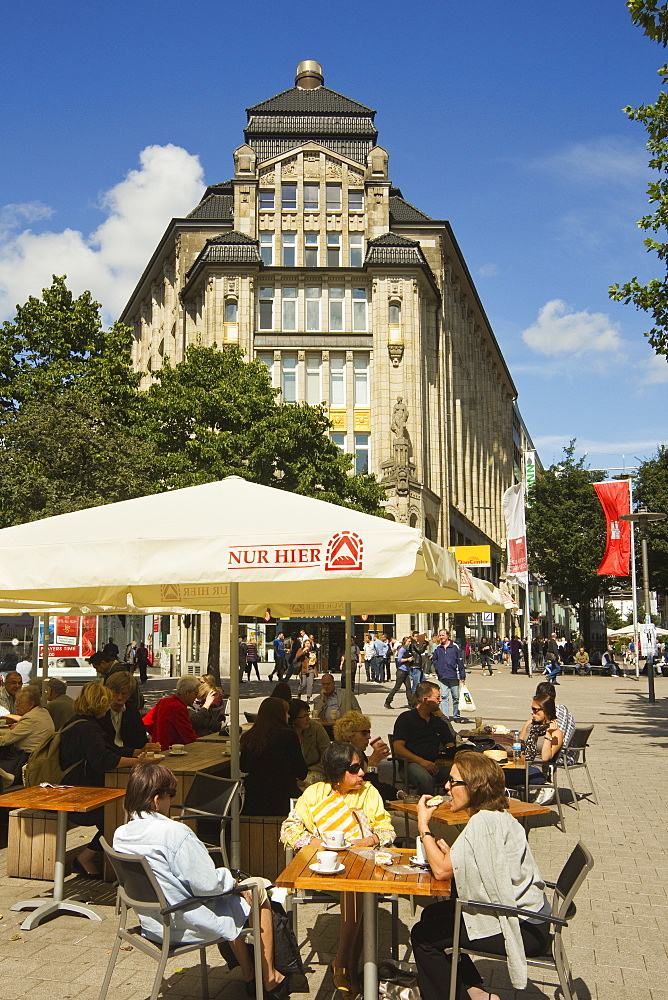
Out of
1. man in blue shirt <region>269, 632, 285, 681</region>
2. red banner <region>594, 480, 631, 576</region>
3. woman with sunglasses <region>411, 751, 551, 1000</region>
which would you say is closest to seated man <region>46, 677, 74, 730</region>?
woman with sunglasses <region>411, 751, 551, 1000</region>

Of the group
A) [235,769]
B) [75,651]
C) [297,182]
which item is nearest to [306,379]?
[297,182]

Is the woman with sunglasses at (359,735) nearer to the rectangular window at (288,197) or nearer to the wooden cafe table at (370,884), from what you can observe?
the wooden cafe table at (370,884)

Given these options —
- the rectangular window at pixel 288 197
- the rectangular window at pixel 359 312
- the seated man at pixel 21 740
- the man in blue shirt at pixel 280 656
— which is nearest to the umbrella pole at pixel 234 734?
the seated man at pixel 21 740

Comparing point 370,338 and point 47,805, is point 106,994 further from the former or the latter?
point 370,338

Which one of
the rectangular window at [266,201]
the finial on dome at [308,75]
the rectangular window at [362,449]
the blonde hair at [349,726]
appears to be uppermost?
the finial on dome at [308,75]

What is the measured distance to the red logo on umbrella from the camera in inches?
229

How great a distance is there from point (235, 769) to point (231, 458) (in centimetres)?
2497

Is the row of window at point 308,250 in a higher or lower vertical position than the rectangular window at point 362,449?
higher

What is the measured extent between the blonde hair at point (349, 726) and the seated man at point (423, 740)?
1.20 meters

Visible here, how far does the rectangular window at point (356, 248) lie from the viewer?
164 feet

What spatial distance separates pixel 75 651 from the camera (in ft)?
89.7

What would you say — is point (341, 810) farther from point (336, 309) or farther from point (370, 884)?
point (336, 309)

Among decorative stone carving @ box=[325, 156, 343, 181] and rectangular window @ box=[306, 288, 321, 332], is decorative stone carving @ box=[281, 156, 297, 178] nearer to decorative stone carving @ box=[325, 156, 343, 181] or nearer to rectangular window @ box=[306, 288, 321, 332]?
decorative stone carving @ box=[325, 156, 343, 181]

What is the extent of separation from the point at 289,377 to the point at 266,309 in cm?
372
